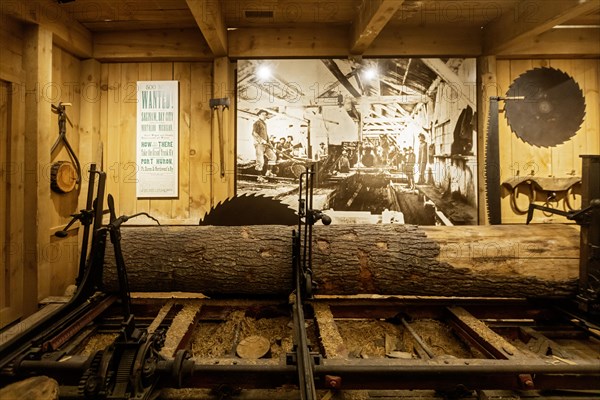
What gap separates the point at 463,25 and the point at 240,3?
7.18 ft

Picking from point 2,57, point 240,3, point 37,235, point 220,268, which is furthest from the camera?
point 240,3

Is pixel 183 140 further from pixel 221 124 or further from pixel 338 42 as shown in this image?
pixel 338 42

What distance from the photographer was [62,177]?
296 centimetres

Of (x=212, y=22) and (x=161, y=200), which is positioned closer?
(x=212, y=22)

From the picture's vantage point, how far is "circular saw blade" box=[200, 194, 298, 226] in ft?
9.15

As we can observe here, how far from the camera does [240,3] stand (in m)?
2.95

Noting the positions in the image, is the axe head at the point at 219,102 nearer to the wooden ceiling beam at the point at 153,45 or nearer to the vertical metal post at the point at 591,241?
the wooden ceiling beam at the point at 153,45

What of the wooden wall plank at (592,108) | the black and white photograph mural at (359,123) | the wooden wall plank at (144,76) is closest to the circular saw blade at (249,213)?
the black and white photograph mural at (359,123)

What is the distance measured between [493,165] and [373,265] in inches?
81.6

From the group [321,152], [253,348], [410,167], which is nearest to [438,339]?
[253,348]

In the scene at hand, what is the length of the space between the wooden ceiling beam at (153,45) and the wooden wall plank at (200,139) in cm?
16

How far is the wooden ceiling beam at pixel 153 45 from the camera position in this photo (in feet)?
11.0

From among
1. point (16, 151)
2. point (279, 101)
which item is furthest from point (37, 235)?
point (279, 101)

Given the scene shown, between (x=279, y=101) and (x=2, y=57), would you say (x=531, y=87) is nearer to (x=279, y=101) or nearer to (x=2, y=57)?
(x=279, y=101)
